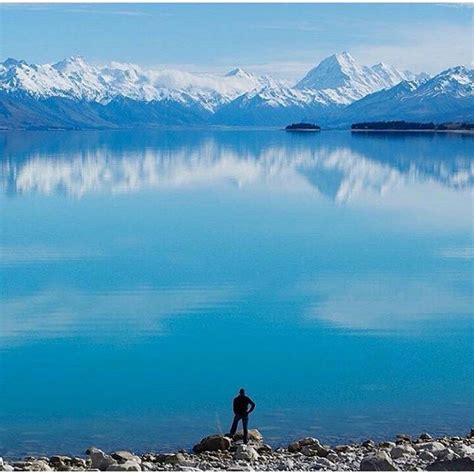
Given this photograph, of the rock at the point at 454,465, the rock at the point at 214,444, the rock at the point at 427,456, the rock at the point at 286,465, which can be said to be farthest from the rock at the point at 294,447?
the rock at the point at 454,465

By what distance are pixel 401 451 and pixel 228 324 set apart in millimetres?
8825

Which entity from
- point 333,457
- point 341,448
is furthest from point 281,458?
point 341,448

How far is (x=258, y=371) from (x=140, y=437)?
4088mm

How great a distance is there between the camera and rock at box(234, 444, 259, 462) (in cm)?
1351

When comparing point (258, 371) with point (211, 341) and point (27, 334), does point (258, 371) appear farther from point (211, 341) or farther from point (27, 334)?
point (27, 334)

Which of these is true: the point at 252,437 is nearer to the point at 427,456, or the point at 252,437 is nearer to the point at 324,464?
the point at 324,464

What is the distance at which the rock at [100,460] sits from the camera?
42.1ft

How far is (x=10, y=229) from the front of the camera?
3744 centimetres

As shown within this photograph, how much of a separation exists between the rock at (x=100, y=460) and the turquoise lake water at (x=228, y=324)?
138cm

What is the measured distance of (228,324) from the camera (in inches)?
855

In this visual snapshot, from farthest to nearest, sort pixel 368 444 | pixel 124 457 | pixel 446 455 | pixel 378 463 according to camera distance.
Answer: pixel 368 444, pixel 124 457, pixel 446 455, pixel 378 463

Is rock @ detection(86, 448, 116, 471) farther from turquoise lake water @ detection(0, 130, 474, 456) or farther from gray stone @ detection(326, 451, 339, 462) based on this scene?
gray stone @ detection(326, 451, 339, 462)

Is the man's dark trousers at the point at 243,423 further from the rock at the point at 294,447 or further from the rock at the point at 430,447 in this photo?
the rock at the point at 430,447

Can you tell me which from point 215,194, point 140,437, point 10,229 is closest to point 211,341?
point 140,437
